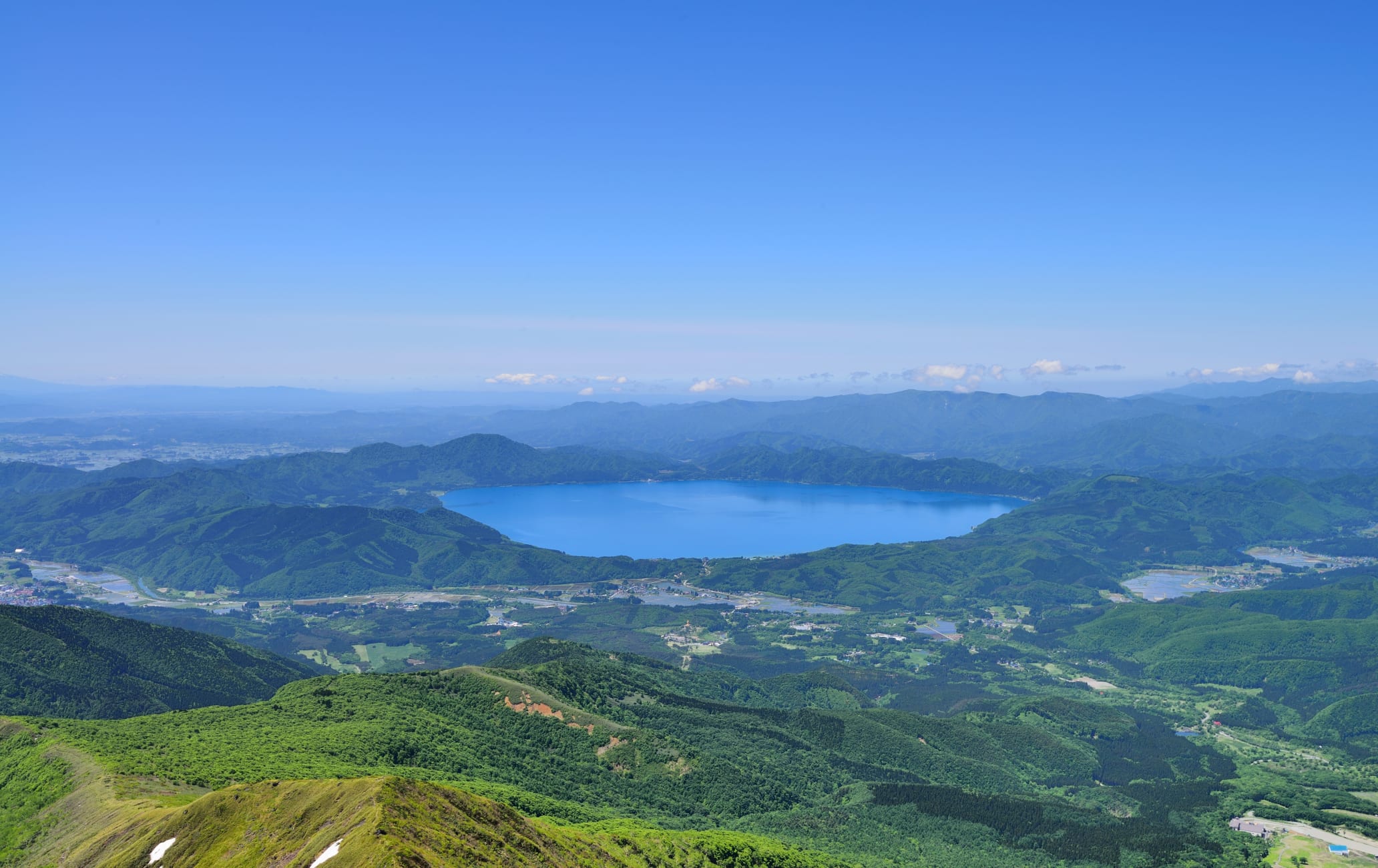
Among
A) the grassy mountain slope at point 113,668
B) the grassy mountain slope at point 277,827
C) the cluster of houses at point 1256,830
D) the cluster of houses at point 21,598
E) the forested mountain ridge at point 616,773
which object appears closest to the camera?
the grassy mountain slope at point 277,827

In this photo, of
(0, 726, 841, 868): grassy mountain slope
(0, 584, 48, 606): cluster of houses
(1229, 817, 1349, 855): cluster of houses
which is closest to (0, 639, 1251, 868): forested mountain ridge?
(0, 726, 841, 868): grassy mountain slope

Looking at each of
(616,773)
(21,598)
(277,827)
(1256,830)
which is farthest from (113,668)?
(1256,830)

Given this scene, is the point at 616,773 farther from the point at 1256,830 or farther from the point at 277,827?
the point at 1256,830

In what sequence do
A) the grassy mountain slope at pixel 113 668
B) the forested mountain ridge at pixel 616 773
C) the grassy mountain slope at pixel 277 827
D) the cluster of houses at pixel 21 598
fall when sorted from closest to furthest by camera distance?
the grassy mountain slope at pixel 277 827 → the forested mountain ridge at pixel 616 773 → the grassy mountain slope at pixel 113 668 → the cluster of houses at pixel 21 598

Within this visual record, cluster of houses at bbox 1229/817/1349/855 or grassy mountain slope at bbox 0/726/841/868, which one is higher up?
grassy mountain slope at bbox 0/726/841/868

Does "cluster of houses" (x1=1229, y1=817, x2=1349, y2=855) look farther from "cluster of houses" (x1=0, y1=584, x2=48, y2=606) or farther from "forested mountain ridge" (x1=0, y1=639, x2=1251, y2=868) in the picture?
"cluster of houses" (x1=0, y1=584, x2=48, y2=606)

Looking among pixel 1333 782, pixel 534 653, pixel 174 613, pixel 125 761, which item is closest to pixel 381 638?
pixel 174 613

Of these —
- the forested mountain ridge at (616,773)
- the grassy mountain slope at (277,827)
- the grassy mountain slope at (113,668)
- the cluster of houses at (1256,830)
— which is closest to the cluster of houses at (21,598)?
the grassy mountain slope at (113,668)

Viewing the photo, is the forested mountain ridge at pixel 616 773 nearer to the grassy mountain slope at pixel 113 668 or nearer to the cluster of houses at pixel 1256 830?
the cluster of houses at pixel 1256 830

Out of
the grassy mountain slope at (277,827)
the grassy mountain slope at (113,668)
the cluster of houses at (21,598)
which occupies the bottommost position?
the cluster of houses at (21,598)
